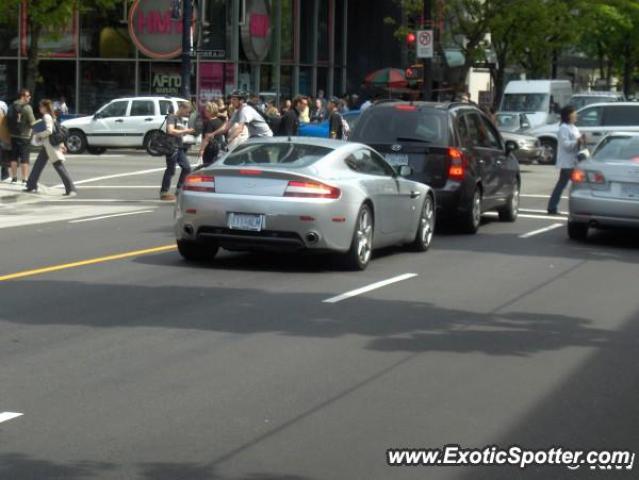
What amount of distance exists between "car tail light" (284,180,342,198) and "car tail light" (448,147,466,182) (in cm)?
496

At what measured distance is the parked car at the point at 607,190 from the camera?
17.2m

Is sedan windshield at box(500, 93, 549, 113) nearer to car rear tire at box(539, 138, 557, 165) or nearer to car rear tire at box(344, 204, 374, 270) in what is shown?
car rear tire at box(539, 138, 557, 165)

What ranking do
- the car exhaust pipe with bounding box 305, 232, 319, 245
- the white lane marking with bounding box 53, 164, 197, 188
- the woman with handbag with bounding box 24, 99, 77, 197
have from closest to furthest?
the car exhaust pipe with bounding box 305, 232, 319, 245 < the woman with handbag with bounding box 24, 99, 77, 197 < the white lane marking with bounding box 53, 164, 197, 188

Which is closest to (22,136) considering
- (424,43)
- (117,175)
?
(117,175)

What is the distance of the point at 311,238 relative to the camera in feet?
43.9

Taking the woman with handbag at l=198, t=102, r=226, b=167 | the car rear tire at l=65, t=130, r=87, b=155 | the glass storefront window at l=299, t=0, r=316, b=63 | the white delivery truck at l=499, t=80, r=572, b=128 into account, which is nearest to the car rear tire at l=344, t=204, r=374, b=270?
the woman with handbag at l=198, t=102, r=226, b=167

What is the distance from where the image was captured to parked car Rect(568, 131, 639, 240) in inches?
677

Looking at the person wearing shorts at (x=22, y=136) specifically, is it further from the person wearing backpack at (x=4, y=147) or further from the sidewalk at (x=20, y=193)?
the sidewalk at (x=20, y=193)

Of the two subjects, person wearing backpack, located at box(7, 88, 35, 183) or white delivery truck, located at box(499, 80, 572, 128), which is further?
white delivery truck, located at box(499, 80, 572, 128)

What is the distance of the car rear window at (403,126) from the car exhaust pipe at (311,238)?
5.18m

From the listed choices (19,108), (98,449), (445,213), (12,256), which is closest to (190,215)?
(12,256)

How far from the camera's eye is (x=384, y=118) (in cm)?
1856

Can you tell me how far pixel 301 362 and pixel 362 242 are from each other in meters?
4.99

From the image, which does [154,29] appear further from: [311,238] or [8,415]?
[8,415]
